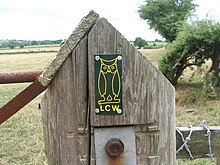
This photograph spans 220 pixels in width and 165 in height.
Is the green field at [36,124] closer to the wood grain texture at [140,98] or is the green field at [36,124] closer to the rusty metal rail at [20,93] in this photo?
the rusty metal rail at [20,93]

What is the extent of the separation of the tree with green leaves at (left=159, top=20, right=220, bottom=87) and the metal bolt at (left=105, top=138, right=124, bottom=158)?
591cm

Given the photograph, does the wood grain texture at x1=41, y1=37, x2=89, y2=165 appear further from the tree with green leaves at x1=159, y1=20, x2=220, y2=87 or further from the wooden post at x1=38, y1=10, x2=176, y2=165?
the tree with green leaves at x1=159, y1=20, x2=220, y2=87

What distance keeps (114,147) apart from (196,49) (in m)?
6.19

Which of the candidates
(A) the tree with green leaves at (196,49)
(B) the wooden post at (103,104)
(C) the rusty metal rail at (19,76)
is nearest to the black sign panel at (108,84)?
(B) the wooden post at (103,104)

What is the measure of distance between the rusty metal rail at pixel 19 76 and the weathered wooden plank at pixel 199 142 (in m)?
0.65

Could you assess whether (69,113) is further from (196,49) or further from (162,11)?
(162,11)

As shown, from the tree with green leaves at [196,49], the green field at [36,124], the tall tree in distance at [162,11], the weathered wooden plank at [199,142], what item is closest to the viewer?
the weathered wooden plank at [199,142]

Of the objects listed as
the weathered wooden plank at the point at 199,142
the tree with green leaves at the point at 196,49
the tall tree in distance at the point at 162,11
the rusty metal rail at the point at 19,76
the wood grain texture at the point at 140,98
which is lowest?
the weathered wooden plank at the point at 199,142

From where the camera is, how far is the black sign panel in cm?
81

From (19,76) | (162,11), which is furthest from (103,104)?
(162,11)

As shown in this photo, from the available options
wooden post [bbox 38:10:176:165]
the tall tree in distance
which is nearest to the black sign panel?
wooden post [bbox 38:10:176:165]

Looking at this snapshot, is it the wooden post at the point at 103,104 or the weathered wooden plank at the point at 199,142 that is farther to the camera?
the weathered wooden plank at the point at 199,142

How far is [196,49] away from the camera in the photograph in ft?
22.1

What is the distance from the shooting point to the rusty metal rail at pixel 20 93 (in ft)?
3.40
